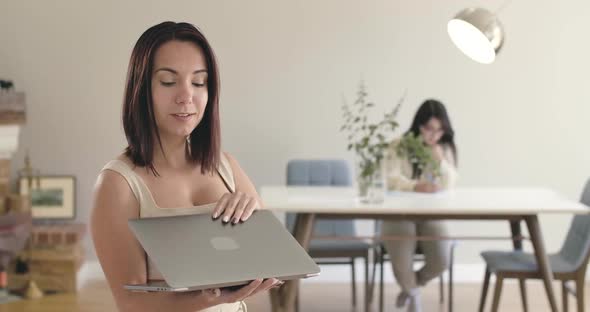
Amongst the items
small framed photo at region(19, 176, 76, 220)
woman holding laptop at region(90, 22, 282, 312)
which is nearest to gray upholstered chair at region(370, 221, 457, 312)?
small framed photo at region(19, 176, 76, 220)

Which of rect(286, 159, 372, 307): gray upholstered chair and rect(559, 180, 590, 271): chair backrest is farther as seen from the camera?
rect(286, 159, 372, 307): gray upholstered chair

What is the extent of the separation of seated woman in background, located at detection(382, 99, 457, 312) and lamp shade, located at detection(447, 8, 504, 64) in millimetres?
555

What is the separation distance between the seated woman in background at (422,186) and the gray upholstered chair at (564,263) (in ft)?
1.30

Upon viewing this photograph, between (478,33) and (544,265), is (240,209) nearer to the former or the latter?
(478,33)

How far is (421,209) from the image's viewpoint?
3971 mm

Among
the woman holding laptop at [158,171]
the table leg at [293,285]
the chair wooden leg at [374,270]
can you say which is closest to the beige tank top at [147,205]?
the woman holding laptop at [158,171]

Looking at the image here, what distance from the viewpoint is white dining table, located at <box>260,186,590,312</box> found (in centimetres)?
402

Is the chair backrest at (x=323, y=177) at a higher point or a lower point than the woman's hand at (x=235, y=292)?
lower

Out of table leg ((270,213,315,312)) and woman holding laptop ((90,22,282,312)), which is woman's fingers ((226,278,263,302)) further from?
table leg ((270,213,315,312))

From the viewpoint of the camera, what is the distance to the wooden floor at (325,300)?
16.3ft

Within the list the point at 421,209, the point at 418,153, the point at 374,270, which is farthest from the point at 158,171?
the point at 374,270

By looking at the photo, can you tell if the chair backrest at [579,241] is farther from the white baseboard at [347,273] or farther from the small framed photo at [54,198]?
the small framed photo at [54,198]

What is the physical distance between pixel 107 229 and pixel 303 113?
401 cm

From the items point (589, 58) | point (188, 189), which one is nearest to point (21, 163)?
point (589, 58)
